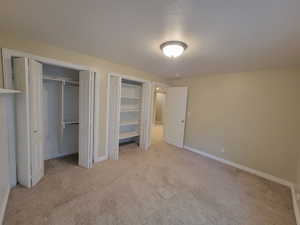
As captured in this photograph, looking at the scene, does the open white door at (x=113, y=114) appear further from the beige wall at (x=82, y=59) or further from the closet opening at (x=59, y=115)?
the closet opening at (x=59, y=115)

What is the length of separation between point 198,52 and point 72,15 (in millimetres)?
1779

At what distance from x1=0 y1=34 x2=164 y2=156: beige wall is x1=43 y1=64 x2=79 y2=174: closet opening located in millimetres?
613

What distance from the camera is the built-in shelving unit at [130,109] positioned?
144 inches

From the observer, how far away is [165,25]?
1.43m

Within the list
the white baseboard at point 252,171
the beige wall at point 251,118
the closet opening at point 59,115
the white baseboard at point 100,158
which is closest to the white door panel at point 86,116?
the white baseboard at point 100,158

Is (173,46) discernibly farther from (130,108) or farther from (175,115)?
(175,115)

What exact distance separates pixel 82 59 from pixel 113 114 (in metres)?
1.28

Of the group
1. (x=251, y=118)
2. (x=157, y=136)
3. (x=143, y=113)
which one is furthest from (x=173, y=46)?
(x=157, y=136)

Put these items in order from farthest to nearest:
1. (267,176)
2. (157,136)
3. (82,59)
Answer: (157,136)
(267,176)
(82,59)

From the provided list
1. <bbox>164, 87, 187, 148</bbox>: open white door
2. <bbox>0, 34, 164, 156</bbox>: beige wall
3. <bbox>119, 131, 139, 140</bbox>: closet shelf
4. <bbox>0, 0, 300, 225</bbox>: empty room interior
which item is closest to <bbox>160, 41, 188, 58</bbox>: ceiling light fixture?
<bbox>0, 0, 300, 225</bbox>: empty room interior

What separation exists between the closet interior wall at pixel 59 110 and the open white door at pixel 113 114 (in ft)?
2.74

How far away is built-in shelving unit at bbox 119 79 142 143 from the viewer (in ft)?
12.0

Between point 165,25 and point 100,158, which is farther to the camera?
point 100,158

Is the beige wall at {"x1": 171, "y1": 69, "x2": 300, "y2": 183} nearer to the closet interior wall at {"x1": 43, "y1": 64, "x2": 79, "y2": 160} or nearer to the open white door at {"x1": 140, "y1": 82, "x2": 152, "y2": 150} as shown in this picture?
the open white door at {"x1": 140, "y1": 82, "x2": 152, "y2": 150}
